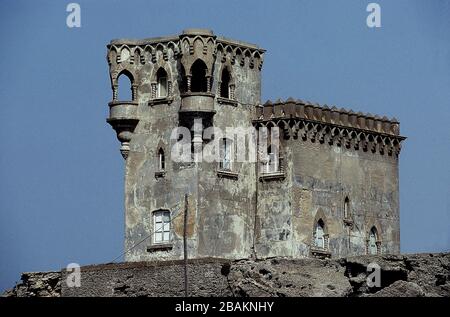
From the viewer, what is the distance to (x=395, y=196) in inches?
4658

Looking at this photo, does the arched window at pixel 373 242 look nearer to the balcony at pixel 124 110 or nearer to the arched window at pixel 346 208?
the arched window at pixel 346 208

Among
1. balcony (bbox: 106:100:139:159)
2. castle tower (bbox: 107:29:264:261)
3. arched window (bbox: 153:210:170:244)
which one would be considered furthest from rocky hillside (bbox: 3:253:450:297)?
balcony (bbox: 106:100:139:159)

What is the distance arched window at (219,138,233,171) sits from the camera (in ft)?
369

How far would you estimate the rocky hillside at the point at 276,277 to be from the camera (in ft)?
339

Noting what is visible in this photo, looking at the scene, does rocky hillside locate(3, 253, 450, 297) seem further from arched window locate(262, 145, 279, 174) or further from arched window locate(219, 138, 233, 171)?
arched window locate(262, 145, 279, 174)

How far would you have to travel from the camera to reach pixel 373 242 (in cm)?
11675

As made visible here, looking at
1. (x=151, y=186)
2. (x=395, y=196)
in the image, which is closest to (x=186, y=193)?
(x=151, y=186)

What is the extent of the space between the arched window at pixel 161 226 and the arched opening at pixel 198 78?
17.5 ft

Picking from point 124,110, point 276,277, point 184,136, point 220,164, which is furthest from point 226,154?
point 276,277

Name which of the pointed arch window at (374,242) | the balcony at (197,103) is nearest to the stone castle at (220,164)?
the balcony at (197,103)

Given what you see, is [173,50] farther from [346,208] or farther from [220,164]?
[346,208]
